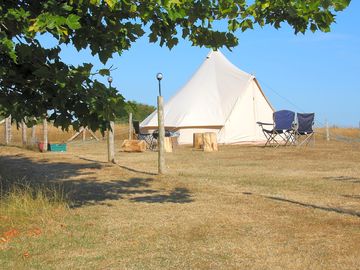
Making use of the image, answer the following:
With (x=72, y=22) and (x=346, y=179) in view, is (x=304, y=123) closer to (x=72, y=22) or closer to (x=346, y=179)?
(x=346, y=179)

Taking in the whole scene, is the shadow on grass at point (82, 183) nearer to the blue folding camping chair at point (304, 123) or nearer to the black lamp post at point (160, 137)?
the black lamp post at point (160, 137)

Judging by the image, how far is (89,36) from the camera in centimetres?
561

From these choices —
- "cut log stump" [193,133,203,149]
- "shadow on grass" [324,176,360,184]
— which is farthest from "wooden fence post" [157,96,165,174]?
"cut log stump" [193,133,203,149]

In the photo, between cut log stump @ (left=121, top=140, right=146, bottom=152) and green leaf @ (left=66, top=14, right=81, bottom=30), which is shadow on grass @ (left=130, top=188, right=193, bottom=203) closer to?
green leaf @ (left=66, top=14, right=81, bottom=30)

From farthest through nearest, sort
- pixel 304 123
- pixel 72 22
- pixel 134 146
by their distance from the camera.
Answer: pixel 304 123, pixel 134 146, pixel 72 22

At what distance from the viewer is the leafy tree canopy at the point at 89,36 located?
505 centimetres

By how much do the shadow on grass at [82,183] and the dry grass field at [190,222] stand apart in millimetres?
20

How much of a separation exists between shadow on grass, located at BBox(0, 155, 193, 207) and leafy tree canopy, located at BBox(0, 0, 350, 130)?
2098 mm

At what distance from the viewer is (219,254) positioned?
486 centimetres

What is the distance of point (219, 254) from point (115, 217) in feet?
6.83

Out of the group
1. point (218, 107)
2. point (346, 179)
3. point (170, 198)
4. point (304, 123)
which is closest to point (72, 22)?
point (170, 198)

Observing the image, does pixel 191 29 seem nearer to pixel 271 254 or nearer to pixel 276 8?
pixel 276 8

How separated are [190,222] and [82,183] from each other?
4.09 meters

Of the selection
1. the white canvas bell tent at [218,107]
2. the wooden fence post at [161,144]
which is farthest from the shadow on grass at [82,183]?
the white canvas bell tent at [218,107]
